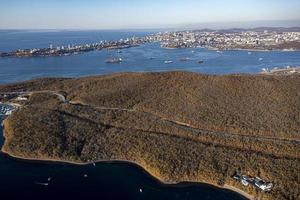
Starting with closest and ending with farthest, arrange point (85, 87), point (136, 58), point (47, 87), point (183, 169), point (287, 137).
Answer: point (183, 169) < point (287, 137) < point (85, 87) < point (47, 87) < point (136, 58)

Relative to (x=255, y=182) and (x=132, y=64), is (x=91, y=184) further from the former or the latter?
(x=132, y=64)

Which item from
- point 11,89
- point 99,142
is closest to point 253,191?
point 99,142

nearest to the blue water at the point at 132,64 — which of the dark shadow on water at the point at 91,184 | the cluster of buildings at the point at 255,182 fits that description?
the dark shadow on water at the point at 91,184

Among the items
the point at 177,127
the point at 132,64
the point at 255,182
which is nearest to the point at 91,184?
the point at 177,127

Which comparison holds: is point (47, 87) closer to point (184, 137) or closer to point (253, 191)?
point (184, 137)

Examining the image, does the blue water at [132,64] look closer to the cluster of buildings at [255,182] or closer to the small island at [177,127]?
the small island at [177,127]

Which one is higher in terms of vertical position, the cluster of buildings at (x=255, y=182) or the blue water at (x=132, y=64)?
the blue water at (x=132, y=64)

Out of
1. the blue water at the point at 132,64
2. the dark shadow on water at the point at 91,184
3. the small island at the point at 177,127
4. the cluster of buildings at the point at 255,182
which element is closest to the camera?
the dark shadow on water at the point at 91,184

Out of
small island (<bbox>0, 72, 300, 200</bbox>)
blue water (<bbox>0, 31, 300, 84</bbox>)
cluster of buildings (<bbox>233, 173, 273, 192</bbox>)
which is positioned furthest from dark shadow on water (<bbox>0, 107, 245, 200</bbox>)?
blue water (<bbox>0, 31, 300, 84</bbox>)
